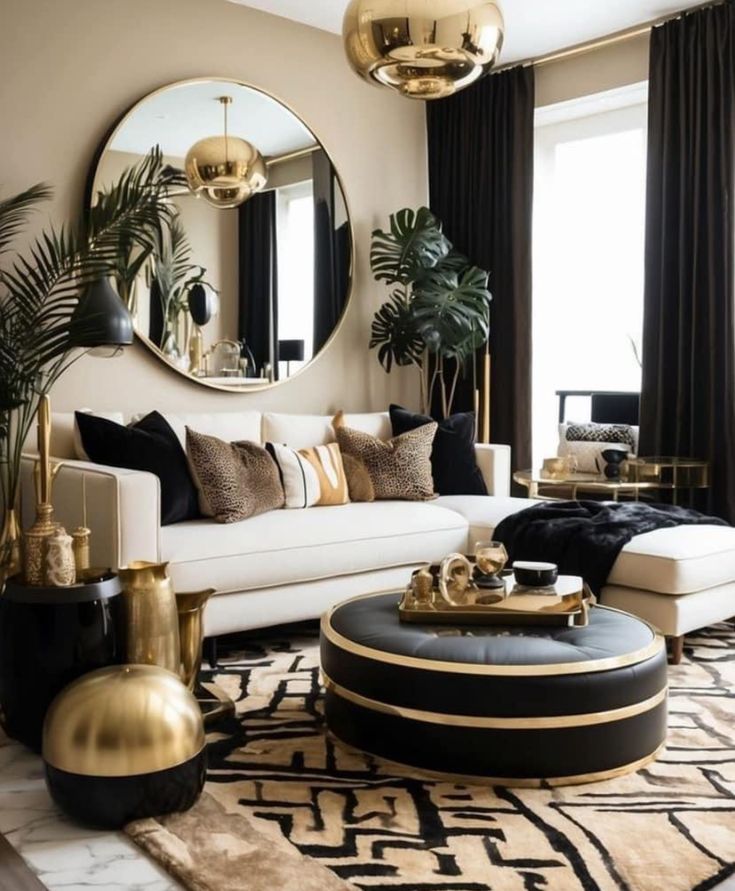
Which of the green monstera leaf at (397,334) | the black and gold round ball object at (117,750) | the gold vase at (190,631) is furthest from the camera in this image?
the green monstera leaf at (397,334)

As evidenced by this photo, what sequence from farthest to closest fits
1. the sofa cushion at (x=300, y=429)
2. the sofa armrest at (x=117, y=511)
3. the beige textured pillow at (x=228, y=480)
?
the sofa cushion at (x=300, y=429), the beige textured pillow at (x=228, y=480), the sofa armrest at (x=117, y=511)

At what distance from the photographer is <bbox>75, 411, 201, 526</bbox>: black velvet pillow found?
3.44 m

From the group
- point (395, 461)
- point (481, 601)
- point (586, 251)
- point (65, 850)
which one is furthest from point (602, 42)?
point (65, 850)

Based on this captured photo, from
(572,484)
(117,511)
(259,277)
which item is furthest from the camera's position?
(259,277)

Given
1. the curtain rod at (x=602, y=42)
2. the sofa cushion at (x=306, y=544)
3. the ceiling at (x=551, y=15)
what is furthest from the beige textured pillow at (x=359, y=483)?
the curtain rod at (x=602, y=42)

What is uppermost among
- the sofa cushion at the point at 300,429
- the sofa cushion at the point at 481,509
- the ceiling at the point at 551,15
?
the ceiling at the point at 551,15

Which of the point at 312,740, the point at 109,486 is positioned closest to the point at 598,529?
the point at 312,740

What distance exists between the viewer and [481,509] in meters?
4.06

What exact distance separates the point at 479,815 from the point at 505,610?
56 cm

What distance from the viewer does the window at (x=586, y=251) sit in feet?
17.0

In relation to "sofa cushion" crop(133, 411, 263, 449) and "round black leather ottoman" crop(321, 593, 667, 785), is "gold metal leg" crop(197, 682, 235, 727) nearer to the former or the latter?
"round black leather ottoman" crop(321, 593, 667, 785)

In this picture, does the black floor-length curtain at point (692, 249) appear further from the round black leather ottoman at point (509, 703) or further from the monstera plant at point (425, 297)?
the round black leather ottoman at point (509, 703)

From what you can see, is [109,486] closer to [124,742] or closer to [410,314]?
[124,742]

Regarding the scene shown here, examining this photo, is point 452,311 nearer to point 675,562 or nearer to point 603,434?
point 603,434
